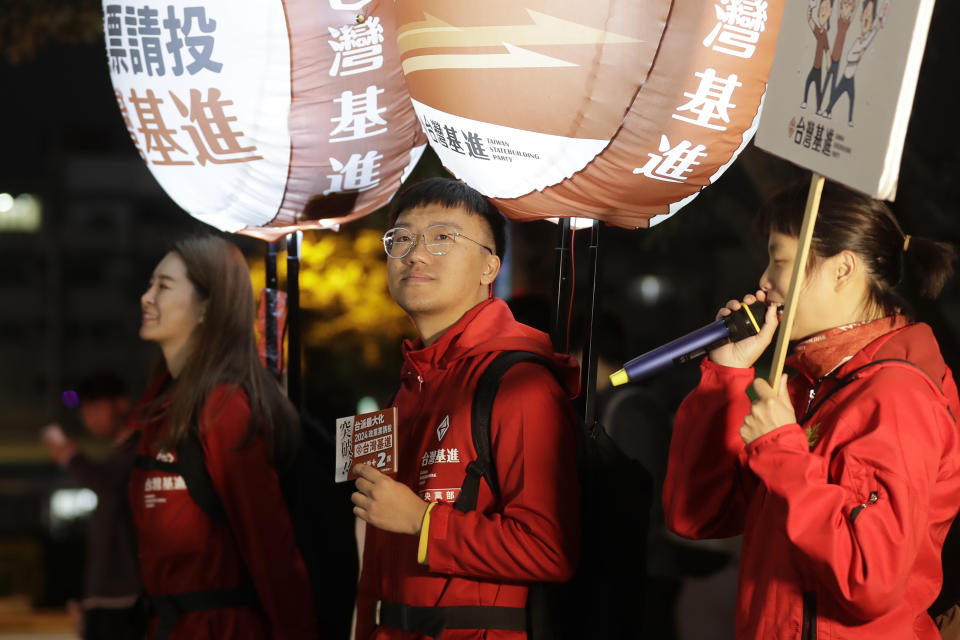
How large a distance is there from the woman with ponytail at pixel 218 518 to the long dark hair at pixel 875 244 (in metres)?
1.65

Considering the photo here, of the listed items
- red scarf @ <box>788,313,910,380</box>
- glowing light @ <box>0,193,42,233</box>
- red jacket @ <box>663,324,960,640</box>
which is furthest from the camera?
glowing light @ <box>0,193,42,233</box>

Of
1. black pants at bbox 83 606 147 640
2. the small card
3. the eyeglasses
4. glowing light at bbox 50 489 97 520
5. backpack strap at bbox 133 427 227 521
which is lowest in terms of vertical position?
glowing light at bbox 50 489 97 520

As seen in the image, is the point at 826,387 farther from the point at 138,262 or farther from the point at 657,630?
the point at 138,262

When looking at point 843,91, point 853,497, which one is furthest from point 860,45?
point 853,497

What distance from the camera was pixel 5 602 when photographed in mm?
7566

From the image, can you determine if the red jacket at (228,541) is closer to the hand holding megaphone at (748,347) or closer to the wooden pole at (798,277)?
the hand holding megaphone at (748,347)

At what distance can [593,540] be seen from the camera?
223 centimetres

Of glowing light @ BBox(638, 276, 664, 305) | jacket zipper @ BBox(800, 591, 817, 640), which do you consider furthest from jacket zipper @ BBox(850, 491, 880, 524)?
glowing light @ BBox(638, 276, 664, 305)

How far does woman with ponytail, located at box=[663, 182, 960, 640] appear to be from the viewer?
1.77 m

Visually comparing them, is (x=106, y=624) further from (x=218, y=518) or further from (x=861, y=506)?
(x=861, y=506)

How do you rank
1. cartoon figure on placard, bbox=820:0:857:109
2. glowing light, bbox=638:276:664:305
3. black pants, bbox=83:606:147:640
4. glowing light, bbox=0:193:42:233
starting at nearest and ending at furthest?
cartoon figure on placard, bbox=820:0:857:109, black pants, bbox=83:606:147:640, glowing light, bbox=638:276:664:305, glowing light, bbox=0:193:42:233

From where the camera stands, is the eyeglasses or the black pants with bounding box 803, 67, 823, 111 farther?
the eyeglasses

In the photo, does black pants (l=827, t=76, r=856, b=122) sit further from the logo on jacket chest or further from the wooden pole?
the logo on jacket chest

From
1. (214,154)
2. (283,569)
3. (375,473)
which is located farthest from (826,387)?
(214,154)
